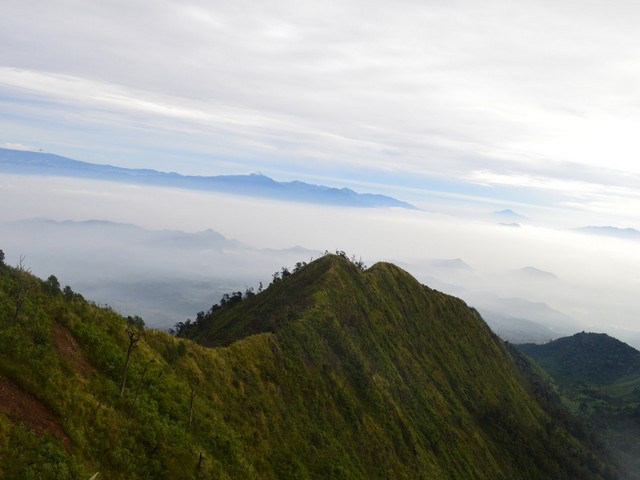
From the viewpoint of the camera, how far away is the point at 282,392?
6481cm

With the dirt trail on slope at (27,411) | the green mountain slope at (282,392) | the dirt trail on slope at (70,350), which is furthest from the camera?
the dirt trail on slope at (70,350)

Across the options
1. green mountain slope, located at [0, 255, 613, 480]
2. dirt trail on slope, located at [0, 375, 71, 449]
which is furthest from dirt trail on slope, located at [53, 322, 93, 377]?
dirt trail on slope, located at [0, 375, 71, 449]

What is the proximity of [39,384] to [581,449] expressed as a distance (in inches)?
7707

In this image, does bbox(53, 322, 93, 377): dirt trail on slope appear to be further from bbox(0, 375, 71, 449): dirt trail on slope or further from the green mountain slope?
bbox(0, 375, 71, 449): dirt trail on slope

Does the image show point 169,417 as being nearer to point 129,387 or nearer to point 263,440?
point 129,387

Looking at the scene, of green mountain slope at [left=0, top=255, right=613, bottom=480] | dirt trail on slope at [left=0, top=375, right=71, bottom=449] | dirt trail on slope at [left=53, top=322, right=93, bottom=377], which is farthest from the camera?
dirt trail on slope at [left=53, top=322, right=93, bottom=377]

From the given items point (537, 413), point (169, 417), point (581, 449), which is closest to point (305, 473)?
point (169, 417)

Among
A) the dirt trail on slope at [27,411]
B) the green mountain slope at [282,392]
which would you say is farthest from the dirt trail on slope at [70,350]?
the dirt trail on slope at [27,411]

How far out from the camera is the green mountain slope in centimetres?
3180

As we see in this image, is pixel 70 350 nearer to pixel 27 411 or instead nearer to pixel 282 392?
pixel 27 411

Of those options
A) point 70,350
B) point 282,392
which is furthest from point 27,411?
point 282,392

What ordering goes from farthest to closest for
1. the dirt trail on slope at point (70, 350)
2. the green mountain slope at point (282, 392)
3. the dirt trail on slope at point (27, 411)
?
1. the dirt trail on slope at point (70, 350)
2. the green mountain slope at point (282, 392)
3. the dirt trail on slope at point (27, 411)

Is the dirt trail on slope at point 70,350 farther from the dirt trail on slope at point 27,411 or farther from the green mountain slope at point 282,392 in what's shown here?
the dirt trail on slope at point 27,411

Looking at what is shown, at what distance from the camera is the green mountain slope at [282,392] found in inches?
1252
